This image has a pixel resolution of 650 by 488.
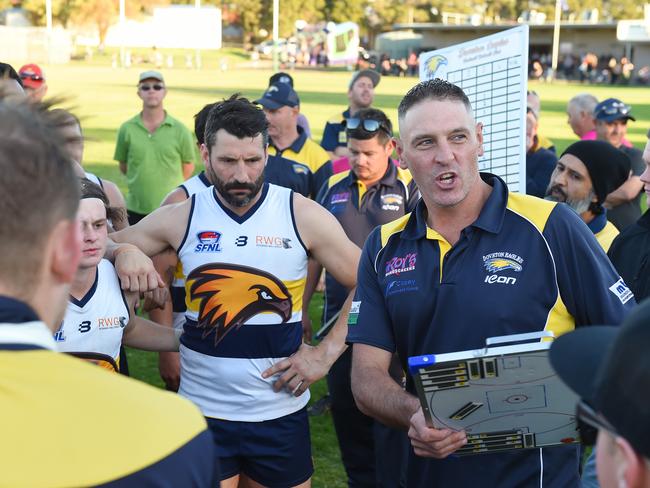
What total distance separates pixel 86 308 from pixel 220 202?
0.89m

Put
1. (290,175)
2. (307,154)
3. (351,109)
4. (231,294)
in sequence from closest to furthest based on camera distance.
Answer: (231,294) < (290,175) < (307,154) < (351,109)

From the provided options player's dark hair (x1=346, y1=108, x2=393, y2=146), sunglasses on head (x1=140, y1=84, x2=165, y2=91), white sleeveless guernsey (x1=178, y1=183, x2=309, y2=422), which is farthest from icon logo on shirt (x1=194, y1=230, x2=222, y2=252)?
sunglasses on head (x1=140, y1=84, x2=165, y2=91)

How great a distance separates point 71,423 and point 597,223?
4.59 meters

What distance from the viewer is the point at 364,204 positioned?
22.2 ft

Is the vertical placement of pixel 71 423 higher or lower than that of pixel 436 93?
lower

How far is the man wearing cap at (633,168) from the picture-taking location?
7.10 meters

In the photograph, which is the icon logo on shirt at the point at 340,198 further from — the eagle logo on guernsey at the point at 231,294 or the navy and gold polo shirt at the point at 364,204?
the eagle logo on guernsey at the point at 231,294

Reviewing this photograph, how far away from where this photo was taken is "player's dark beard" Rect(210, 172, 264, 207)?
14.6 ft

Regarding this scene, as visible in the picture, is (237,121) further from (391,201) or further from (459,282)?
(391,201)

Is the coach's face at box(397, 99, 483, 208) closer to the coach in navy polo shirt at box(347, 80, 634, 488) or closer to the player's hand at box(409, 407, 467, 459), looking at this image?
the coach in navy polo shirt at box(347, 80, 634, 488)

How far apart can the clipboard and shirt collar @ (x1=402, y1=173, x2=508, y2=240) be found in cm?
47

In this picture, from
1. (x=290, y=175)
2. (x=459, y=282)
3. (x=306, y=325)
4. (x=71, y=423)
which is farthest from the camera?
(x=290, y=175)

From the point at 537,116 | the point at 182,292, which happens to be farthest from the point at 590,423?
the point at 537,116

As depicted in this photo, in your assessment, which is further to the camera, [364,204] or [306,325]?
[364,204]
